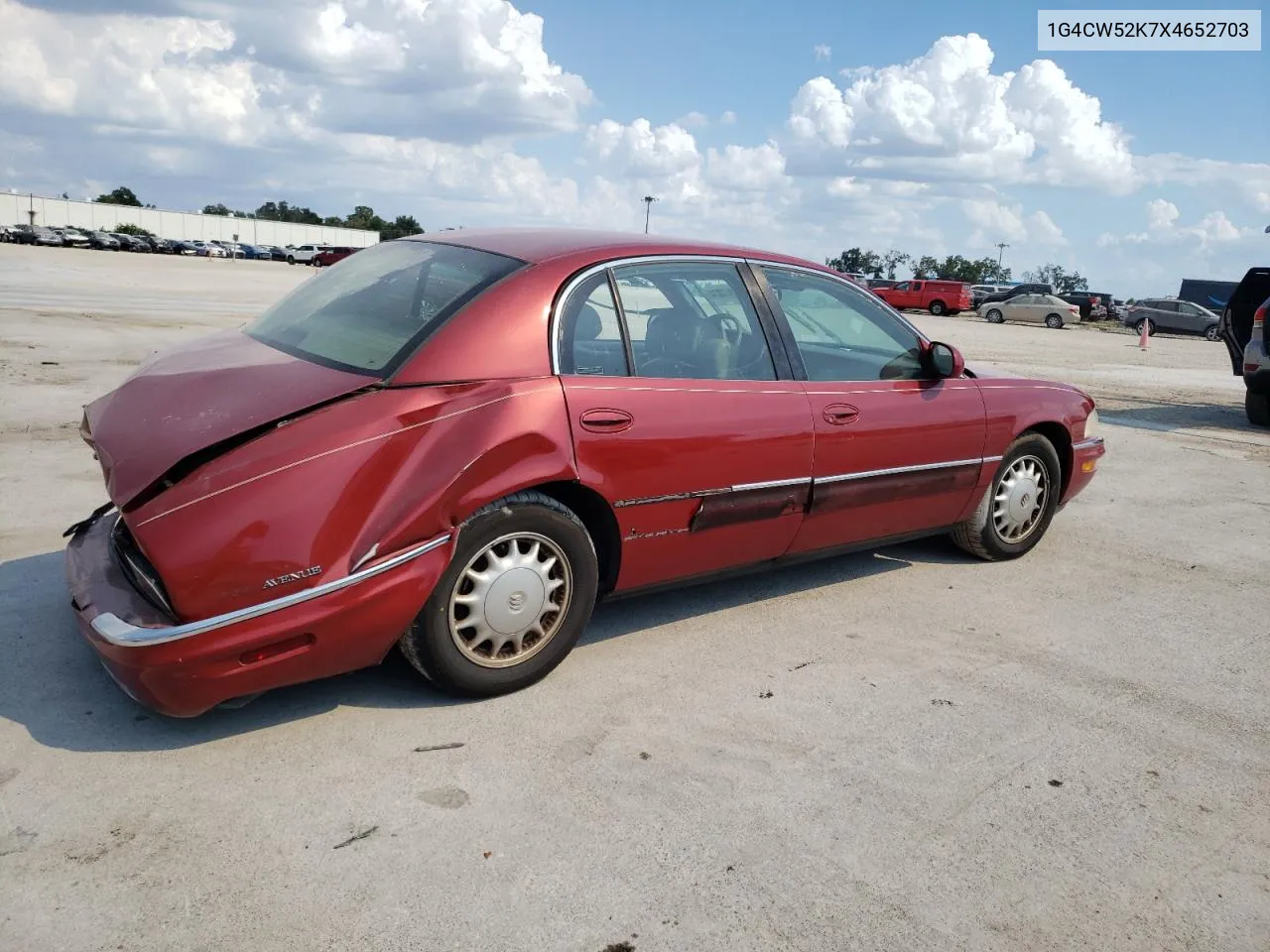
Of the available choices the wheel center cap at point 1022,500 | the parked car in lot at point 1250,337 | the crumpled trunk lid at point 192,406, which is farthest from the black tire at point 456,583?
the parked car in lot at point 1250,337

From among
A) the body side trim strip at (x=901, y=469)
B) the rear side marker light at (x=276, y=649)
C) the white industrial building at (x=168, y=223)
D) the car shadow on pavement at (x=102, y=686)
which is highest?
the white industrial building at (x=168, y=223)

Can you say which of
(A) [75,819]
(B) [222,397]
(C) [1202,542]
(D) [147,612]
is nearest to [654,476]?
(B) [222,397]

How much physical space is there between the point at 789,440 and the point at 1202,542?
3.40 metres

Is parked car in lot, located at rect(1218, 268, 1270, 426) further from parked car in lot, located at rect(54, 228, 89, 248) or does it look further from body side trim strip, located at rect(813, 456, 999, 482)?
parked car in lot, located at rect(54, 228, 89, 248)

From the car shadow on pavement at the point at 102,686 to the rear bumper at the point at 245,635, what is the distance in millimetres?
250

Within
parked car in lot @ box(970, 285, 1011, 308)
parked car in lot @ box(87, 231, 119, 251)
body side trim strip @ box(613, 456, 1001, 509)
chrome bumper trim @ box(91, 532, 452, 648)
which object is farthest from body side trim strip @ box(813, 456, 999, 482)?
parked car in lot @ box(87, 231, 119, 251)

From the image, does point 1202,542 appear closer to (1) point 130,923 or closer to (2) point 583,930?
(2) point 583,930

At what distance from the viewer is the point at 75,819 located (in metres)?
2.70

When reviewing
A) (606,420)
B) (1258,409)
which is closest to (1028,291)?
(1258,409)

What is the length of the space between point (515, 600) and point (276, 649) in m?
0.80

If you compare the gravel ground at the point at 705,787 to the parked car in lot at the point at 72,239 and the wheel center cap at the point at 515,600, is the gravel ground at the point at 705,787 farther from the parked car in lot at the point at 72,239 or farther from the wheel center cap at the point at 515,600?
the parked car in lot at the point at 72,239

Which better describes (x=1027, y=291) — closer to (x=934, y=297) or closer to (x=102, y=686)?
(x=934, y=297)

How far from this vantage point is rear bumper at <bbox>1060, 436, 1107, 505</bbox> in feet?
18.4

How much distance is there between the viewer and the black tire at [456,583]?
10.8 ft
